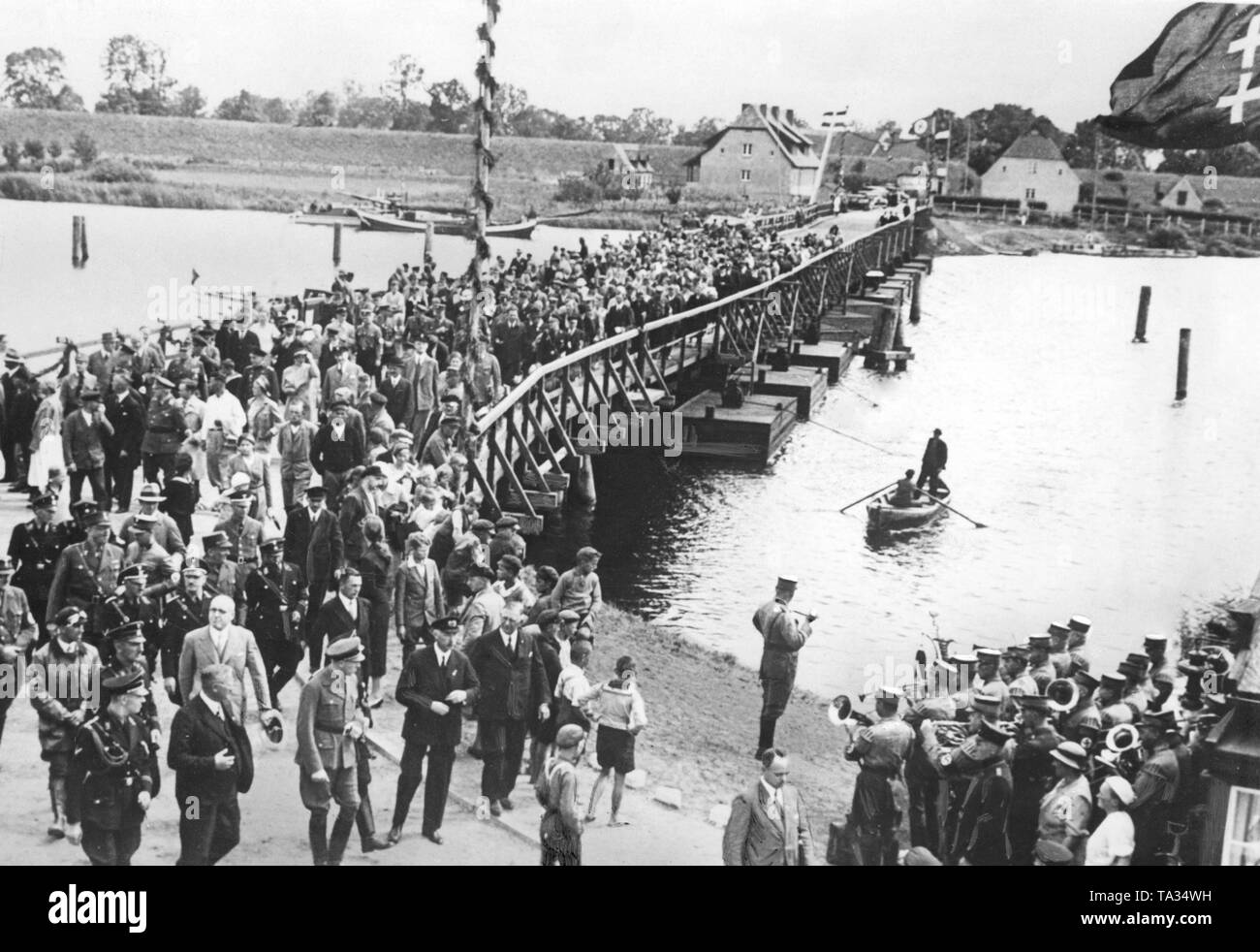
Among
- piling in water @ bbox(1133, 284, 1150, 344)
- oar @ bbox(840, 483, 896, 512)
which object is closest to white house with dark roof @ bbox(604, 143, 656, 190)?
oar @ bbox(840, 483, 896, 512)

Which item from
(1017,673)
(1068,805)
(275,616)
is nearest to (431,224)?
(275,616)

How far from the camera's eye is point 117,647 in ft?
23.5

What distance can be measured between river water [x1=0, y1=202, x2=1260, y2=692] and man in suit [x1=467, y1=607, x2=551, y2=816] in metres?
1.92

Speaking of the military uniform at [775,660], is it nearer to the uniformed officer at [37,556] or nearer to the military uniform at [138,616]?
the military uniform at [138,616]

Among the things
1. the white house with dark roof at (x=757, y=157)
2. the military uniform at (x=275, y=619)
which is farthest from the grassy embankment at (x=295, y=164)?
the military uniform at (x=275, y=619)

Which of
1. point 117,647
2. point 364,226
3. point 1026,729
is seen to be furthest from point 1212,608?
point 364,226

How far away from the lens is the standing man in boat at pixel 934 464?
10.7 m

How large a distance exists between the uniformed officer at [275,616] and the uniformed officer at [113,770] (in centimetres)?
108

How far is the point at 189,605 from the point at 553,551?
336cm

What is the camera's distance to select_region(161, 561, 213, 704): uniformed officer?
7.65m

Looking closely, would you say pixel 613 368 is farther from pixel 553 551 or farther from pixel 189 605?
pixel 189 605

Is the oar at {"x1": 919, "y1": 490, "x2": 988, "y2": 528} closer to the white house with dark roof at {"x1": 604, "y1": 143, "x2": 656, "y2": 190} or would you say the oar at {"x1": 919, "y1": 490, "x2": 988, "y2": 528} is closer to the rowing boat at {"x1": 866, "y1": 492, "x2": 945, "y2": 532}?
the rowing boat at {"x1": 866, "y1": 492, "x2": 945, "y2": 532}
